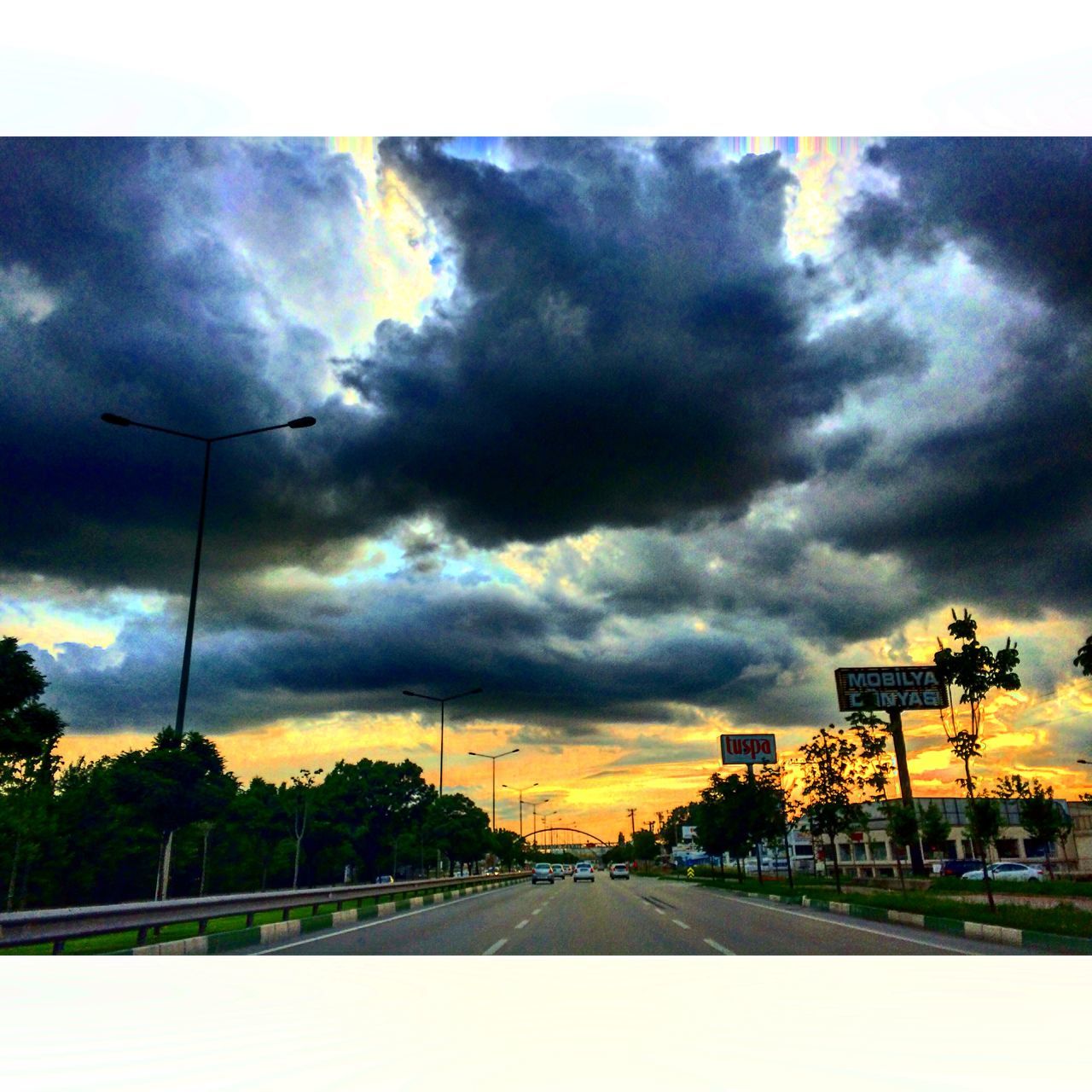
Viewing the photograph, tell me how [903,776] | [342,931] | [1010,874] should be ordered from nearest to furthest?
[342,931], [1010,874], [903,776]

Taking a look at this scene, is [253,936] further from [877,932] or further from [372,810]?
[372,810]

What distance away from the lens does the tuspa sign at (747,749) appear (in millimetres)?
63562

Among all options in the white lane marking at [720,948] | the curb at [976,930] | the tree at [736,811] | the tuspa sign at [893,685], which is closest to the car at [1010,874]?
the tree at [736,811]

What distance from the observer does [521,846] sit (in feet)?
555

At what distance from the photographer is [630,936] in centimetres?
1489

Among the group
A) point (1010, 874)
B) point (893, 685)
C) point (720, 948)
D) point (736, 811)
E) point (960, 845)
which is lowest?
point (1010, 874)

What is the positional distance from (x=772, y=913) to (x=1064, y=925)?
7783mm

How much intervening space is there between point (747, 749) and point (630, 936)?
5188cm

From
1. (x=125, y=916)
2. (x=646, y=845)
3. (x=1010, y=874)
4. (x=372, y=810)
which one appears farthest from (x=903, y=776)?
(x=646, y=845)

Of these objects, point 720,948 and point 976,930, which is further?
point 976,930

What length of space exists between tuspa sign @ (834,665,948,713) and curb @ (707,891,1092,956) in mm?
41050

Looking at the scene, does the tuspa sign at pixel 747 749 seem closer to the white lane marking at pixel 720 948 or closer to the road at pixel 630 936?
the road at pixel 630 936
